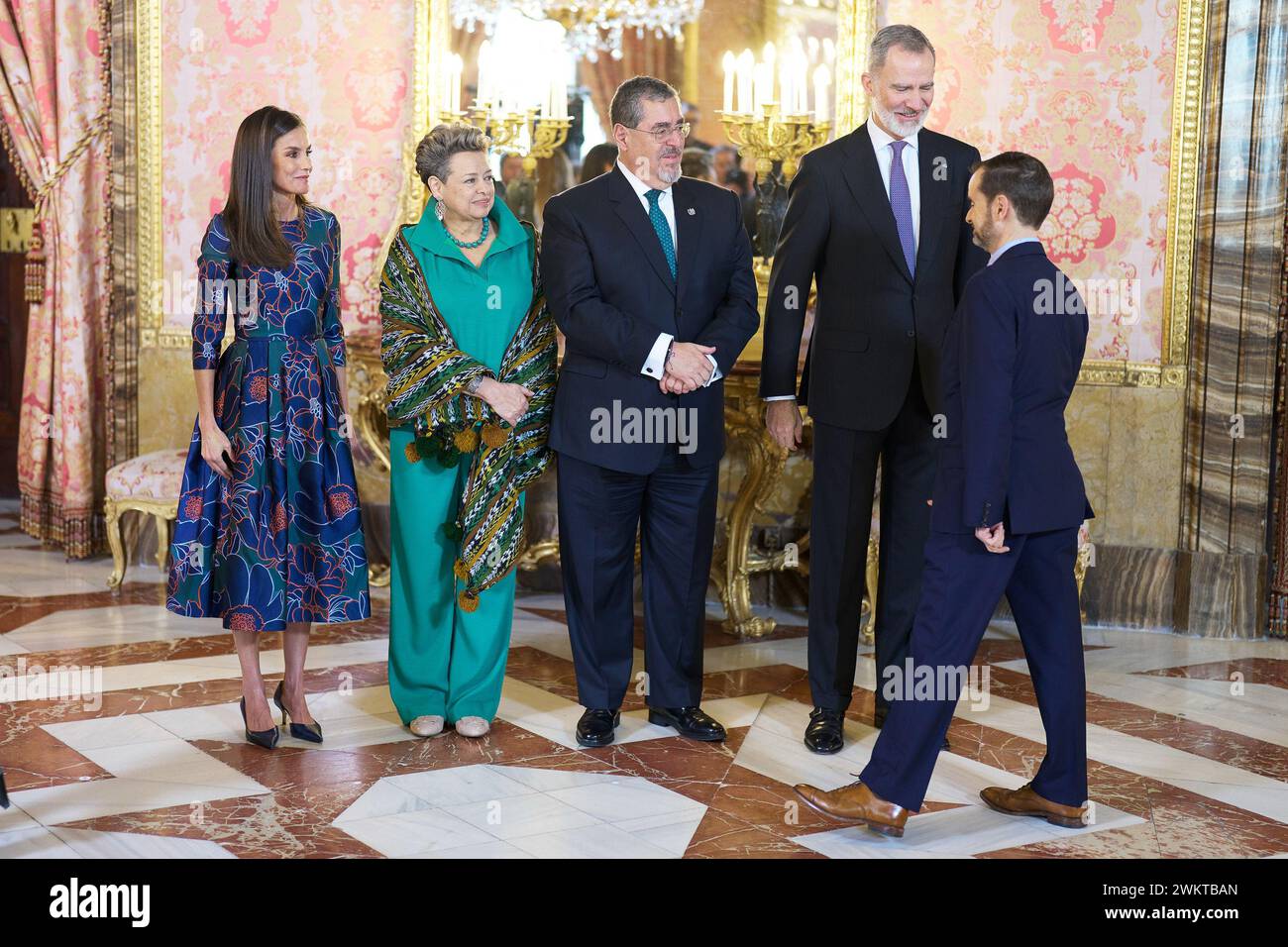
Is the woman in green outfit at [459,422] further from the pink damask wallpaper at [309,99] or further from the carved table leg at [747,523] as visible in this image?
the pink damask wallpaper at [309,99]

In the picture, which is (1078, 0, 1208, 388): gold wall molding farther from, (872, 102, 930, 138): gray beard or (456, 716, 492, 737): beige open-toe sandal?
(456, 716, 492, 737): beige open-toe sandal

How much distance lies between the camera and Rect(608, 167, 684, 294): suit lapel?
3.79 m

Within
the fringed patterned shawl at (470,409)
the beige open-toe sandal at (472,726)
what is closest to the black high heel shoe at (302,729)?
the beige open-toe sandal at (472,726)

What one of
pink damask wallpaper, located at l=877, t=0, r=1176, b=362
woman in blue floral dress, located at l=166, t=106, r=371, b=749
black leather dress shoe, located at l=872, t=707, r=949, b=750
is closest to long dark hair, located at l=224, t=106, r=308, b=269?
woman in blue floral dress, located at l=166, t=106, r=371, b=749

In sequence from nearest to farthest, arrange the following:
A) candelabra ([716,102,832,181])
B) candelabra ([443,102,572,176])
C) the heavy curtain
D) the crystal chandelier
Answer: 1. candelabra ([716,102,832,181])
2. the crystal chandelier
3. candelabra ([443,102,572,176])
4. the heavy curtain

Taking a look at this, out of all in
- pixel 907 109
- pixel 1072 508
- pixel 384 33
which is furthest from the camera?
pixel 384 33

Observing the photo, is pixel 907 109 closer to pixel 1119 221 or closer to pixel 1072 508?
pixel 1072 508

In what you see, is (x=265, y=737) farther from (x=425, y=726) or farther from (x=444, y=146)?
(x=444, y=146)

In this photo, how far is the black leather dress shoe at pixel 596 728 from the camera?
153 inches

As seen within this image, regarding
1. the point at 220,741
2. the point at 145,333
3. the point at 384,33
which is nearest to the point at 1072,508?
the point at 220,741

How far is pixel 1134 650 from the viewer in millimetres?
5191

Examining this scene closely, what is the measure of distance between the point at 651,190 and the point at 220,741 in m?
1.87

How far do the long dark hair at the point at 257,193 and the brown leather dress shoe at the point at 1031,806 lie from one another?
2.18 metres

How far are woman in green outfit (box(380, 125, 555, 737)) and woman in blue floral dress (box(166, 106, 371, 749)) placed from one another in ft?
0.59
